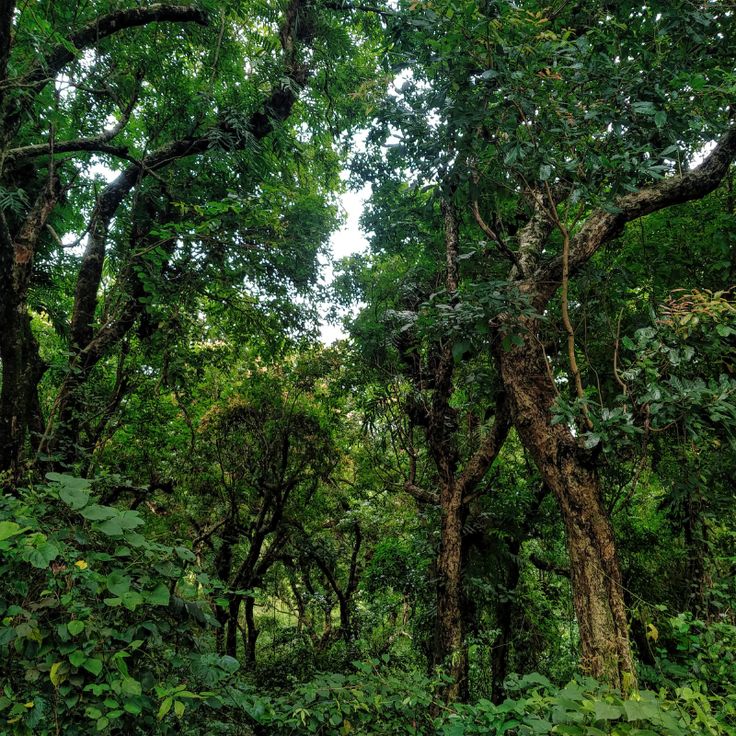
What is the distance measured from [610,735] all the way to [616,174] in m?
3.05

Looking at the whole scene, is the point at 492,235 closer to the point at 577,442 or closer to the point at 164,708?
the point at 577,442

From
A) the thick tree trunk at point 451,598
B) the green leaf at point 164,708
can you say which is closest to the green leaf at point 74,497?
the green leaf at point 164,708

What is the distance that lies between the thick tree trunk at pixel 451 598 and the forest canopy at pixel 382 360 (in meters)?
0.04

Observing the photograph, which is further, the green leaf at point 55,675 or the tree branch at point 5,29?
the tree branch at point 5,29

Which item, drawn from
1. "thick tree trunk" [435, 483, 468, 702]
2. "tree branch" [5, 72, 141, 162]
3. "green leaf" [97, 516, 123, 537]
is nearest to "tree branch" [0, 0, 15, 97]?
"tree branch" [5, 72, 141, 162]

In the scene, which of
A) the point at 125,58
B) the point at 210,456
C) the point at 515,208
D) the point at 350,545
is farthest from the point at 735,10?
the point at 350,545

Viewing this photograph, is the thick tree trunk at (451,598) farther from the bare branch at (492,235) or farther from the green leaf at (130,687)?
the green leaf at (130,687)

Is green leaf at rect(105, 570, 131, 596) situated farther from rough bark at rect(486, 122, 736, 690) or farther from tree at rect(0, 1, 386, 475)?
rough bark at rect(486, 122, 736, 690)

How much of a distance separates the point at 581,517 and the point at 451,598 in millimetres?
2375

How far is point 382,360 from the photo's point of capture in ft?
22.2

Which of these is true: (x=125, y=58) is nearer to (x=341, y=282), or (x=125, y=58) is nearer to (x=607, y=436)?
(x=341, y=282)

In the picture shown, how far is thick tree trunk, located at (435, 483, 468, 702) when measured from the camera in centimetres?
459

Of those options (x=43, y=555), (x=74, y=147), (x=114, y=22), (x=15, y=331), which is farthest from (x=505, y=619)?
(x=114, y=22)

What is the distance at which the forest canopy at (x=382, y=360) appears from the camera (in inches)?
82.8
